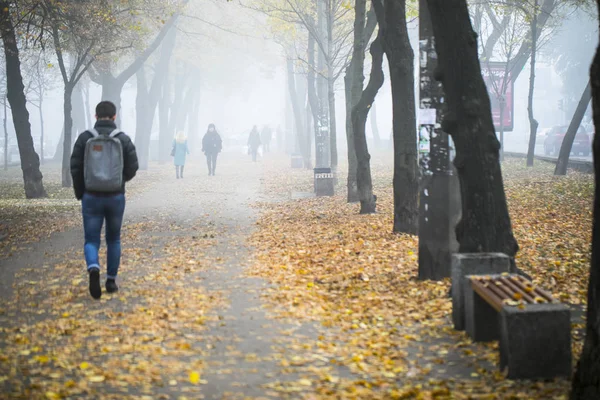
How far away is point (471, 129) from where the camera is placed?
713cm

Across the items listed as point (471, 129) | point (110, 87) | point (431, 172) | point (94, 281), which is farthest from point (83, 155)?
point (110, 87)

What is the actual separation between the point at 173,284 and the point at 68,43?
15.1 meters

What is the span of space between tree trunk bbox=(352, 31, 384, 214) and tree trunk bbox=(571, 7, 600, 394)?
9351 millimetres

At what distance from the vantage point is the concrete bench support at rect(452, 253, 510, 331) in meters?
6.38

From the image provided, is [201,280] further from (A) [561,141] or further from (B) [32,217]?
(A) [561,141]

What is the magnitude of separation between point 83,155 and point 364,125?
7497 mm

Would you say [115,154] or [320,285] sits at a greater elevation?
[115,154]

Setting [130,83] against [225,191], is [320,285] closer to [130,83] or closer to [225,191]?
[225,191]

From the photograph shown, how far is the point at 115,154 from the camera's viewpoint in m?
7.69

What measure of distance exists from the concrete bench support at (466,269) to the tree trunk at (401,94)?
411 cm

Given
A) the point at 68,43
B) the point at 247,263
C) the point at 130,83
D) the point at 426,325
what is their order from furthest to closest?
the point at 130,83, the point at 68,43, the point at 247,263, the point at 426,325

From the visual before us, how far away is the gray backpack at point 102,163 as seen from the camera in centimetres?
759

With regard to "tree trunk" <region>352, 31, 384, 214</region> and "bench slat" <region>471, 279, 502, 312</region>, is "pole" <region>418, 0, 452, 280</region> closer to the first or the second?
"bench slat" <region>471, 279, 502, 312</region>

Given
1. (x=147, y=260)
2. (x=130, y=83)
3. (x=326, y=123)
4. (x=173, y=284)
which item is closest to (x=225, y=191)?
(x=326, y=123)
